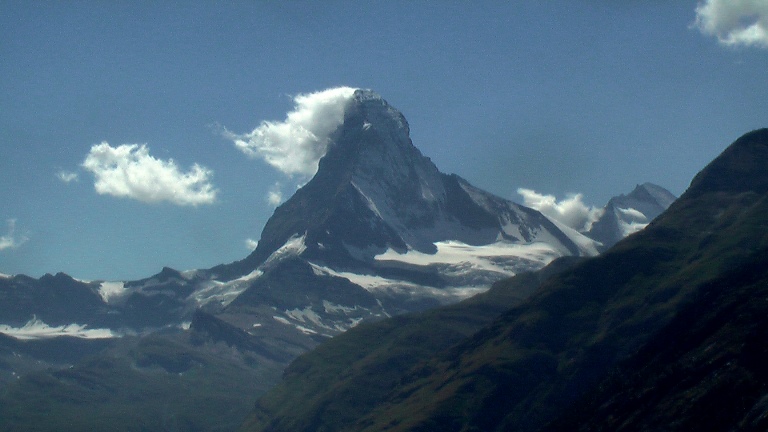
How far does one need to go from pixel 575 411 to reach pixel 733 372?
4830cm

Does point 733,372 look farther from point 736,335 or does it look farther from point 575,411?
point 575,411

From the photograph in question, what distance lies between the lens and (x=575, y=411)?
192 m

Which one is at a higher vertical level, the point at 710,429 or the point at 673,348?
the point at 673,348

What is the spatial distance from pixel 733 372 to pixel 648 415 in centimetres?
1647

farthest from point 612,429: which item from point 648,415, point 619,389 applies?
point 619,389

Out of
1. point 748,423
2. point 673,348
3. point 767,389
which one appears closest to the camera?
point 748,423

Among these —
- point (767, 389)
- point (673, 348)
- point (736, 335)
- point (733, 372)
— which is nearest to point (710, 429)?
point (767, 389)

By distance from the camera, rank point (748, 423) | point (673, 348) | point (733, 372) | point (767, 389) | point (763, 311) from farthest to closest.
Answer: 1. point (673, 348)
2. point (763, 311)
3. point (733, 372)
4. point (767, 389)
5. point (748, 423)

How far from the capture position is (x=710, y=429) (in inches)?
5207

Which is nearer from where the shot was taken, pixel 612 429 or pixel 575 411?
pixel 612 429

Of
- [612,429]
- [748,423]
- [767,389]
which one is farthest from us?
[612,429]

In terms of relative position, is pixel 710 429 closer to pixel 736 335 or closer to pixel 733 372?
pixel 733 372

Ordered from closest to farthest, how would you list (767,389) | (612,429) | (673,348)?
(767,389), (612,429), (673,348)

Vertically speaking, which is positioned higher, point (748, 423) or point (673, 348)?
point (673, 348)
